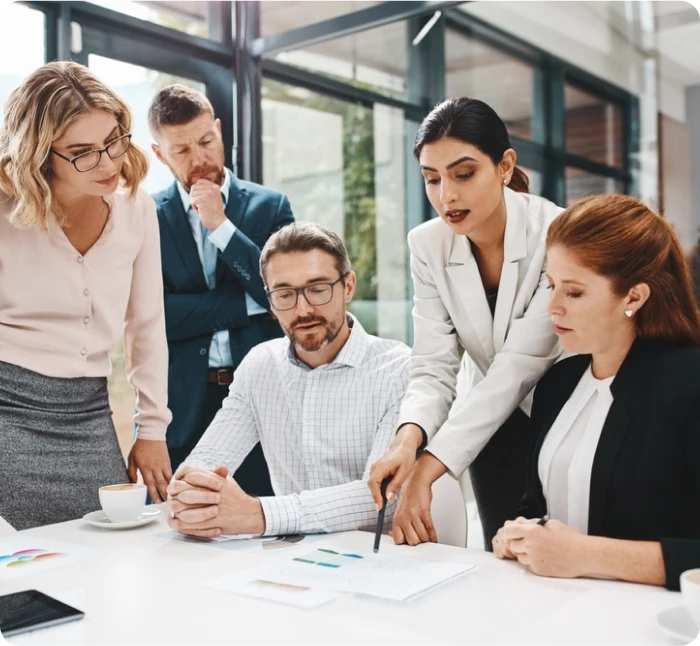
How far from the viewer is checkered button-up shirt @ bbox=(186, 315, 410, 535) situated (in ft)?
6.33

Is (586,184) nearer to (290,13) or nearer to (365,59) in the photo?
(365,59)

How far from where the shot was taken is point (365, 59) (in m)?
4.04

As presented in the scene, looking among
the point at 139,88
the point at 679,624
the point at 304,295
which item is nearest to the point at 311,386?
the point at 304,295

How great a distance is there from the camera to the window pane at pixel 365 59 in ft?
13.1

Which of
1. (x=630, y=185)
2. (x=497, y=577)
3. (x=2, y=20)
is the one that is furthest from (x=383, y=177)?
(x=497, y=577)

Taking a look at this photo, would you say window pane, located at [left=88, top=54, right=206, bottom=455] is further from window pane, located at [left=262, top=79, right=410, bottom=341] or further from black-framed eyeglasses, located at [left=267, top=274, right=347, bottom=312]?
black-framed eyeglasses, located at [left=267, top=274, right=347, bottom=312]

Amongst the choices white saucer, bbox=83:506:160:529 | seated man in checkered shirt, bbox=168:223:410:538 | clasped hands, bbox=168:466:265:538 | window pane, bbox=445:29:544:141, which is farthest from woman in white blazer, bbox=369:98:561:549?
window pane, bbox=445:29:544:141

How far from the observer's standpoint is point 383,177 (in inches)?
164

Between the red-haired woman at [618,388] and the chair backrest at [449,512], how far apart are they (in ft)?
0.70

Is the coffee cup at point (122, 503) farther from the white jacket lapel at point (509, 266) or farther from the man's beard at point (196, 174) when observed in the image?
the man's beard at point (196, 174)

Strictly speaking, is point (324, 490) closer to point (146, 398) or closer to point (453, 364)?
point (453, 364)

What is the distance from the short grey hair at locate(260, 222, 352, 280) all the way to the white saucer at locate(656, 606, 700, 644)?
4.03ft

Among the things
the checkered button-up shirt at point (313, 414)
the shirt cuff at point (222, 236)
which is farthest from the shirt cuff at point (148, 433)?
the shirt cuff at point (222, 236)

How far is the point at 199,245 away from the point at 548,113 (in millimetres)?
1655
